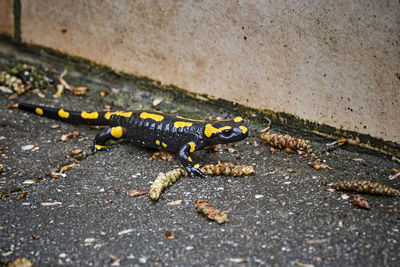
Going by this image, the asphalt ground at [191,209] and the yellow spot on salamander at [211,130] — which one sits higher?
the yellow spot on salamander at [211,130]

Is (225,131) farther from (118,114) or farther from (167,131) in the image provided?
(118,114)

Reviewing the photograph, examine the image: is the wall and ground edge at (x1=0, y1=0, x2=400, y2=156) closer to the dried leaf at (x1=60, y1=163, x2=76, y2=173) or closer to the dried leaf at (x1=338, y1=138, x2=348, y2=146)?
the dried leaf at (x1=338, y1=138, x2=348, y2=146)

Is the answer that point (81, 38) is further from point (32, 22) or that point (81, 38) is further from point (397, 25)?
point (397, 25)

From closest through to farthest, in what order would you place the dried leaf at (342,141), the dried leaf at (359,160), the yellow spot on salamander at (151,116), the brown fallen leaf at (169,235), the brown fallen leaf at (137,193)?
the brown fallen leaf at (169,235) < the brown fallen leaf at (137,193) < the dried leaf at (359,160) < the dried leaf at (342,141) < the yellow spot on salamander at (151,116)

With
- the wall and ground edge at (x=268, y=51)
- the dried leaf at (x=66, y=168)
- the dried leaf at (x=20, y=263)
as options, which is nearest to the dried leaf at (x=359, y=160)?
the wall and ground edge at (x=268, y=51)

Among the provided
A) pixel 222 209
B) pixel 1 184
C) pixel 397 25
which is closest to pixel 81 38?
pixel 1 184

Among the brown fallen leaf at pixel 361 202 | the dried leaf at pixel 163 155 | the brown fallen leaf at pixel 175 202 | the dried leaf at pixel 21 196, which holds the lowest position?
the dried leaf at pixel 21 196

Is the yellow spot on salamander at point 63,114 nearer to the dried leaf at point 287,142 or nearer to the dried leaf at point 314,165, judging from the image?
the dried leaf at point 287,142
